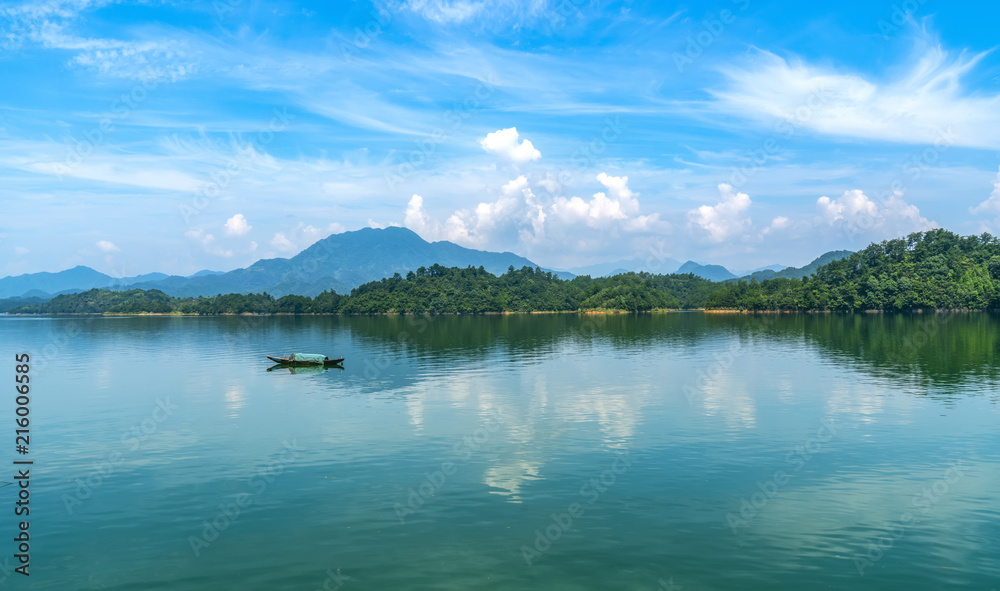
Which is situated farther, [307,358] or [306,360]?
[307,358]

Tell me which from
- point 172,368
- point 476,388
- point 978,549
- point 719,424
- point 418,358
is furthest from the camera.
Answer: point 418,358

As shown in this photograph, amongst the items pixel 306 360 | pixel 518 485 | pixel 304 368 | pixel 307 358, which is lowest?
pixel 518 485

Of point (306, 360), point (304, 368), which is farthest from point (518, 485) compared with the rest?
point (306, 360)

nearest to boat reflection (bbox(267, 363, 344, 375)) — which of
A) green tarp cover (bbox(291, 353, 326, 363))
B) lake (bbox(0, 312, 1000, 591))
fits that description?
green tarp cover (bbox(291, 353, 326, 363))

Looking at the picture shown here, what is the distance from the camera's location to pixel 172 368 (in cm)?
6869

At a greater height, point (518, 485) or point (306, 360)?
point (306, 360)

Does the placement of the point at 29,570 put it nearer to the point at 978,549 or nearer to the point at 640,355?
the point at 978,549

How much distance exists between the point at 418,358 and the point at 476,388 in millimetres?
27511

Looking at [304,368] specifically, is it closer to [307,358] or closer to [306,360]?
[306,360]

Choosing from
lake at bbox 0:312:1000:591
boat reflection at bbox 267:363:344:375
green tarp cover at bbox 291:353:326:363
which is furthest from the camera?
green tarp cover at bbox 291:353:326:363

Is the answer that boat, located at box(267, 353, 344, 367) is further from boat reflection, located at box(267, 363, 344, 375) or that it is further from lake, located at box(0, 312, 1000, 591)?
lake, located at box(0, 312, 1000, 591)

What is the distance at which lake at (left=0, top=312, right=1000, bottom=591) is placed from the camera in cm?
1681

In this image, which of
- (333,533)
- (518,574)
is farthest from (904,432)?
(333,533)

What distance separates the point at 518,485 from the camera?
2416cm
